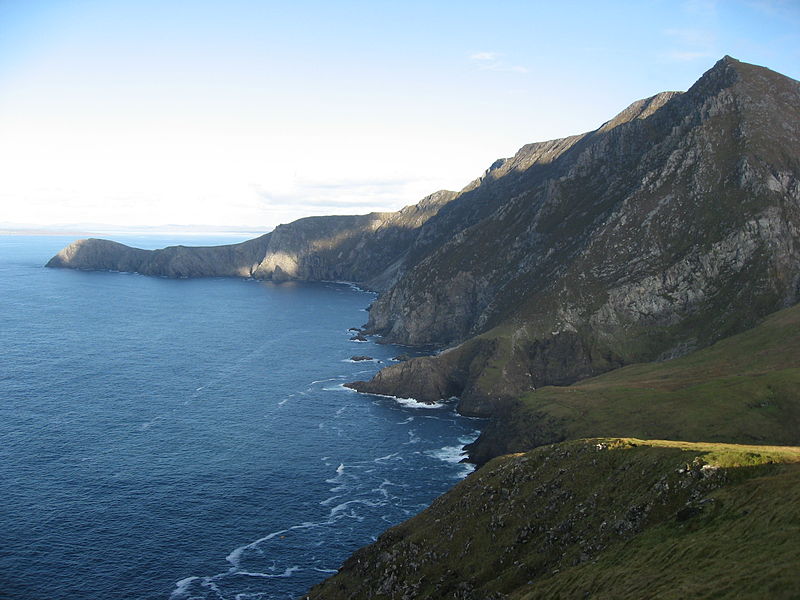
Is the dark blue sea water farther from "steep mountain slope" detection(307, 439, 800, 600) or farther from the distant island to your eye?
"steep mountain slope" detection(307, 439, 800, 600)

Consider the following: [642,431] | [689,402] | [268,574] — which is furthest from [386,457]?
[689,402]

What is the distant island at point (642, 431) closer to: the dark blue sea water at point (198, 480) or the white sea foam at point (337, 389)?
the white sea foam at point (337, 389)

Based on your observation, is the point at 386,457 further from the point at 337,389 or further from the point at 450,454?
the point at 337,389

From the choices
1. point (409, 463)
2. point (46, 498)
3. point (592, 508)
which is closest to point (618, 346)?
point (409, 463)

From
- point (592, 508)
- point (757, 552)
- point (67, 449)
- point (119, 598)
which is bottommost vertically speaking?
point (119, 598)

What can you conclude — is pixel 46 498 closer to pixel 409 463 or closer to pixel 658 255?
pixel 409 463

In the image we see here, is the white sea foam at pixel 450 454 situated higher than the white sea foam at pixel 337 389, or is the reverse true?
the white sea foam at pixel 337 389

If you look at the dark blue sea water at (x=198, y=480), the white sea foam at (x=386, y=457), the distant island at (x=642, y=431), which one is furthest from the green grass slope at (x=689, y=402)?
the dark blue sea water at (x=198, y=480)
